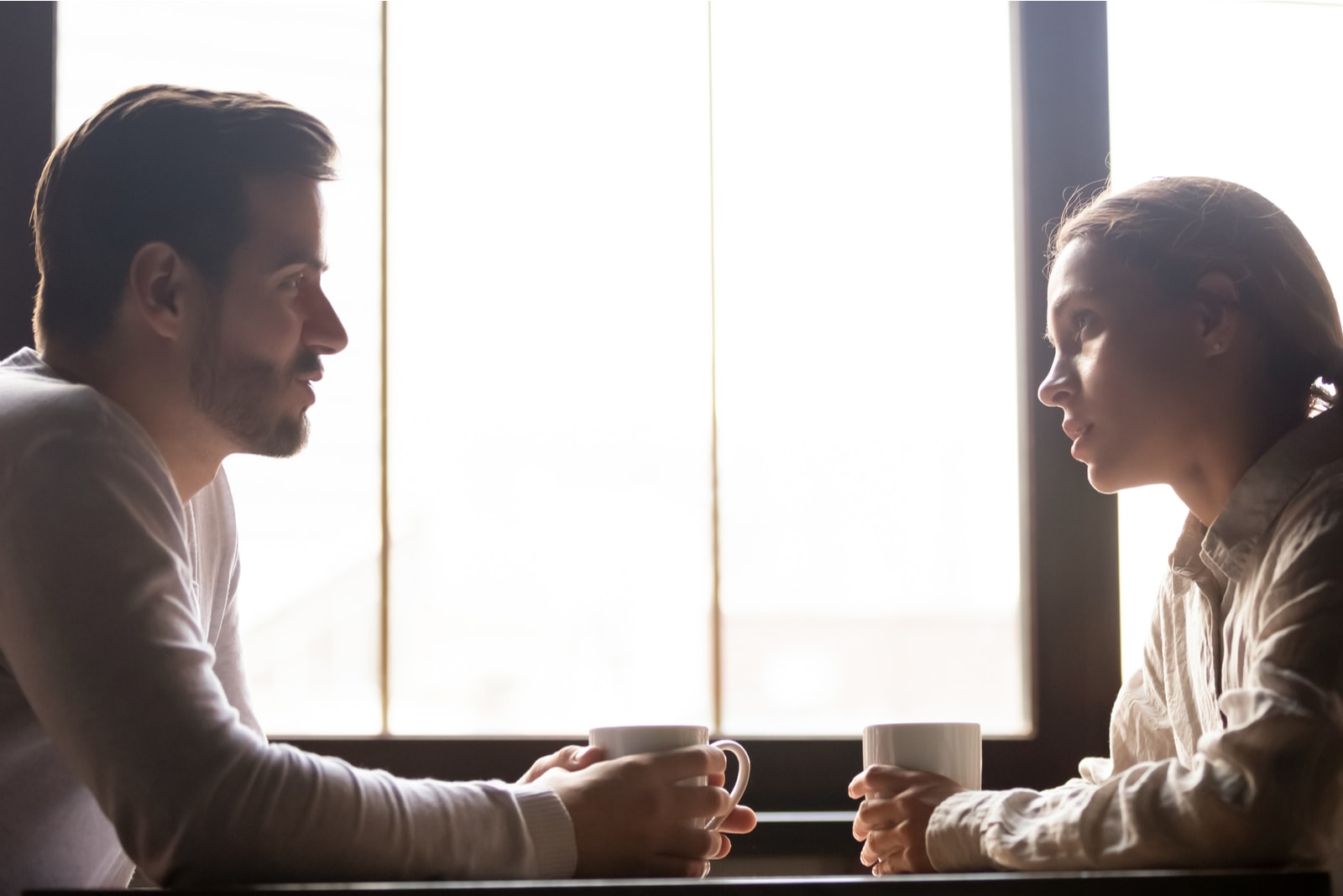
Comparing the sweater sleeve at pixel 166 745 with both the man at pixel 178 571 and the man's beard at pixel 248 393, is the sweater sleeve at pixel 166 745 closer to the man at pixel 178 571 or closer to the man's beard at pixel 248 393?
the man at pixel 178 571

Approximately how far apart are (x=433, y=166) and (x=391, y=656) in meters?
0.65

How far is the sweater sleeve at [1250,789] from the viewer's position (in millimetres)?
780

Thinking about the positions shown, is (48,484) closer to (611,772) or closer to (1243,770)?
(611,772)

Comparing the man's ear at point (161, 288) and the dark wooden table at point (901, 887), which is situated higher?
the man's ear at point (161, 288)

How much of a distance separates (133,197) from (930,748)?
33.8 inches

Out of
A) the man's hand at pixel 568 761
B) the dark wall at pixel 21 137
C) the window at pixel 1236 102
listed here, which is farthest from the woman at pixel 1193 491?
the dark wall at pixel 21 137

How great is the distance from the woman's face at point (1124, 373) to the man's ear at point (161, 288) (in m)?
0.83

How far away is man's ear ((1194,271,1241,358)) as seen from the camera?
110 centimetres

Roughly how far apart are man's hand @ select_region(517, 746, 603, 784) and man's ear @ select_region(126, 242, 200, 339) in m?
0.51

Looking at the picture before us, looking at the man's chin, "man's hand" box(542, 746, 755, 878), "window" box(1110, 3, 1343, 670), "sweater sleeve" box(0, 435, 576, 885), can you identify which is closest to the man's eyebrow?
the man's chin

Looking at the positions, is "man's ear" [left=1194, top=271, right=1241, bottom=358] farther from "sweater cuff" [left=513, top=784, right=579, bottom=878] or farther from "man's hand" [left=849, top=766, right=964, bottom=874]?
"sweater cuff" [left=513, top=784, right=579, bottom=878]

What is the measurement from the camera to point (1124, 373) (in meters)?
1.12

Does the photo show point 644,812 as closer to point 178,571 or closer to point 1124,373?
point 178,571

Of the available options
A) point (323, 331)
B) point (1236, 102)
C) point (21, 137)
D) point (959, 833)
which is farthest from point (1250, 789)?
point (21, 137)
